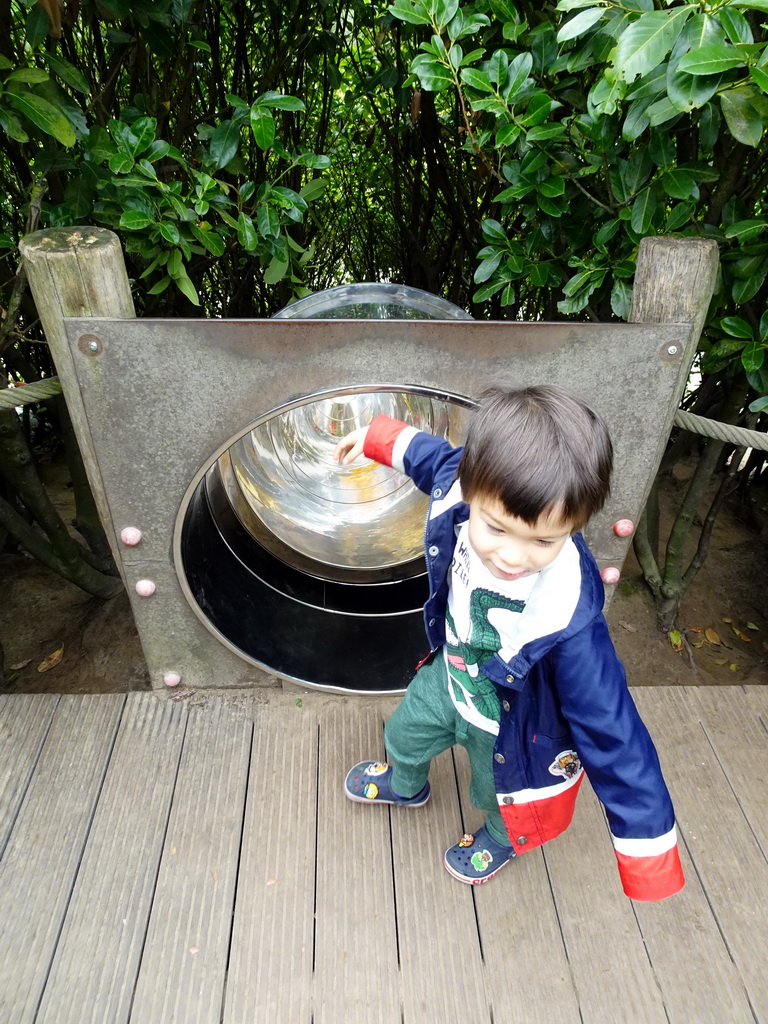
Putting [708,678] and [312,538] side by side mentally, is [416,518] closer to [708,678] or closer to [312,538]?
[312,538]

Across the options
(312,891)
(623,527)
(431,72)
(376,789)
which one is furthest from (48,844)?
(431,72)

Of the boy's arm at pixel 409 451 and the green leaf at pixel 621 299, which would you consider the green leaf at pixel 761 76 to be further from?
the boy's arm at pixel 409 451

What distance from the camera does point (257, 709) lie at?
206 centimetres

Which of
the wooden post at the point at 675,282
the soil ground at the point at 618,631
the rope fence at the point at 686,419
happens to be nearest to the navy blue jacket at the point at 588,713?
the wooden post at the point at 675,282

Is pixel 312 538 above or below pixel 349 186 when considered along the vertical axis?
below

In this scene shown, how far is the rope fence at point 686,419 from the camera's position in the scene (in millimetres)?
1735

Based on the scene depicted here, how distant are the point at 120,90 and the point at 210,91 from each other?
39cm

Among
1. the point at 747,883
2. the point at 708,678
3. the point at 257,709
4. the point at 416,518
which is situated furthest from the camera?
the point at 708,678

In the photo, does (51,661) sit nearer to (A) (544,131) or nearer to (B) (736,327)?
(A) (544,131)

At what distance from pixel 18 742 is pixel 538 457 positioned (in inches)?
63.0

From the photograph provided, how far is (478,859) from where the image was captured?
168 cm

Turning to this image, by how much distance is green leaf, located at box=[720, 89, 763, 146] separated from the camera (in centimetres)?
138

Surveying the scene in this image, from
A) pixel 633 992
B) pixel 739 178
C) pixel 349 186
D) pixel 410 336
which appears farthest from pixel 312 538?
pixel 349 186

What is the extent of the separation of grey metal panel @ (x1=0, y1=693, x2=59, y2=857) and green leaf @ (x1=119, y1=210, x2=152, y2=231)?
4.13 ft
